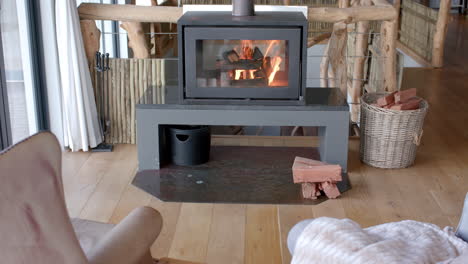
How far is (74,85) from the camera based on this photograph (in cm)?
395

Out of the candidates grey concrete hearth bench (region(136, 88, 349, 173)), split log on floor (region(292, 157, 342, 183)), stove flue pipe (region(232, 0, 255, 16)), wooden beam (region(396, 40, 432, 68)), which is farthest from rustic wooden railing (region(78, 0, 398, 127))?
wooden beam (region(396, 40, 432, 68))

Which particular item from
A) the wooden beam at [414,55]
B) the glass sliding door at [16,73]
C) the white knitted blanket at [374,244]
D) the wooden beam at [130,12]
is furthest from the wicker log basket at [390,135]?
the wooden beam at [414,55]

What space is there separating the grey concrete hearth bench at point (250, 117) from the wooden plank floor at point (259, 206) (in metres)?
0.24

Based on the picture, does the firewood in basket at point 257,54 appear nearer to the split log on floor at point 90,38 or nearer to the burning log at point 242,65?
the burning log at point 242,65

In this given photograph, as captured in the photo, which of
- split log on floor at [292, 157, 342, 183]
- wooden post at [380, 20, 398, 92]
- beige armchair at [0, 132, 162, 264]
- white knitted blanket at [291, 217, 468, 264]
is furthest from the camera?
wooden post at [380, 20, 398, 92]

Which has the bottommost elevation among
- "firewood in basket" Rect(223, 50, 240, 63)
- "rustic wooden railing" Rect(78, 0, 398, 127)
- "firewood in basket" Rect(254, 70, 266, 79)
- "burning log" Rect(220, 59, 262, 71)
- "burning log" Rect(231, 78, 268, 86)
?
"burning log" Rect(231, 78, 268, 86)

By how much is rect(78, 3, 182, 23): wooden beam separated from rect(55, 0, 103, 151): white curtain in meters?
0.12

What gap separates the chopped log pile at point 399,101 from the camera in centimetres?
378

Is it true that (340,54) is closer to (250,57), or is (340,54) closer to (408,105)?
(408,105)

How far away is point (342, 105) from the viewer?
12.2ft

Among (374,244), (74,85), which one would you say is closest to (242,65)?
(74,85)

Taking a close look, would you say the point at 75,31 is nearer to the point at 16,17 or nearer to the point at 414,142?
the point at 16,17

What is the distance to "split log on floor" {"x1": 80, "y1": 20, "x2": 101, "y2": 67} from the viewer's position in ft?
13.2

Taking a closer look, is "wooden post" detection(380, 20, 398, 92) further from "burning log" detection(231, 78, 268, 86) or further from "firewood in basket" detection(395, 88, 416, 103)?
"burning log" detection(231, 78, 268, 86)
